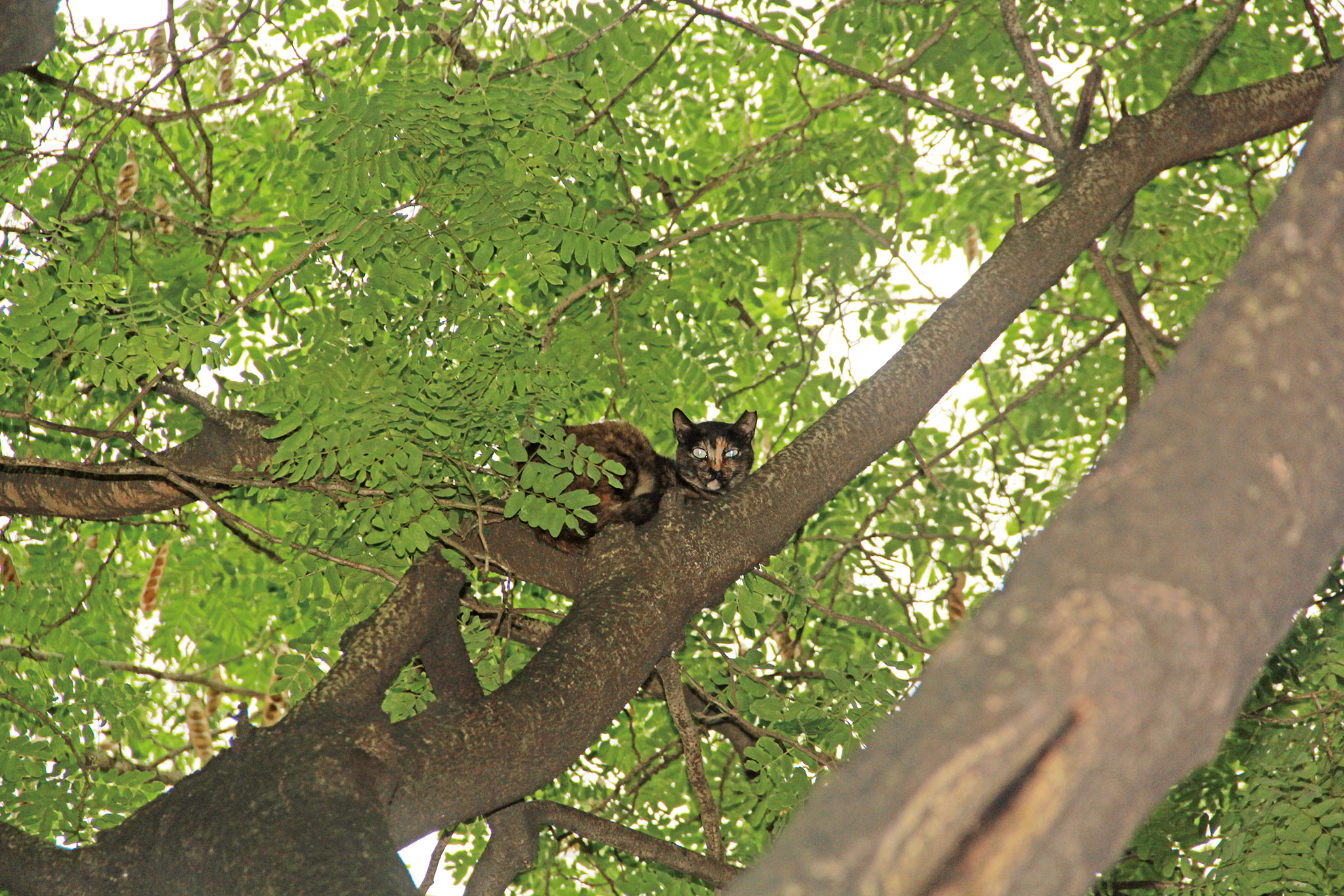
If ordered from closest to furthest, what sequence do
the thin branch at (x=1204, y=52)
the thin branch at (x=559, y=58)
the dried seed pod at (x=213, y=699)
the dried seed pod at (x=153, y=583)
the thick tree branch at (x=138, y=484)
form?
the thin branch at (x=559, y=58) < the thick tree branch at (x=138, y=484) < the thin branch at (x=1204, y=52) < the dried seed pod at (x=153, y=583) < the dried seed pod at (x=213, y=699)

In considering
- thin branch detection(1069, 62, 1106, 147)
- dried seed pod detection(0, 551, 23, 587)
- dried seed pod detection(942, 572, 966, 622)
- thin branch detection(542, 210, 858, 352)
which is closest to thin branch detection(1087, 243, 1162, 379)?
thin branch detection(1069, 62, 1106, 147)

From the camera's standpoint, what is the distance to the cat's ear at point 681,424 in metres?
6.48

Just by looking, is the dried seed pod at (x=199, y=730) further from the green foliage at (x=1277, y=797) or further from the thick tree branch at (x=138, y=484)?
the green foliage at (x=1277, y=797)

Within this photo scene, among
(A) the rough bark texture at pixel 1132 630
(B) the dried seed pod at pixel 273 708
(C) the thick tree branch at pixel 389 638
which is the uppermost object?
(B) the dried seed pod at pixel 273 708

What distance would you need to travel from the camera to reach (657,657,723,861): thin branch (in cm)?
441

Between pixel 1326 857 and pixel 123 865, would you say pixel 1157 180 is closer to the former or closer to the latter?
pixel 1326 857

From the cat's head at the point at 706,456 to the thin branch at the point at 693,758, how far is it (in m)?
1.93

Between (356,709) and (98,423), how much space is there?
4486 mm

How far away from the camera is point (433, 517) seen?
12.8 feet

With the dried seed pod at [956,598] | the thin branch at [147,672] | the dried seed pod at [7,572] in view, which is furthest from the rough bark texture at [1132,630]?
the dried seed pod at [7,572]

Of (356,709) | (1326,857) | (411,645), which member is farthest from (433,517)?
(1326,857)

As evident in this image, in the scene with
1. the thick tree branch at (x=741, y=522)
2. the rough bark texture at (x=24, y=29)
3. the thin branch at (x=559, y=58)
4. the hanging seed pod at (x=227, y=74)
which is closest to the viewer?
the rough bark texture at (x=24, y=29)

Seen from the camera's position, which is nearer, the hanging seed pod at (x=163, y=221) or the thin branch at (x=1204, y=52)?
the thin branch at (x=1204, y=52)

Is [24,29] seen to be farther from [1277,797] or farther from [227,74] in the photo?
[1277,797]
